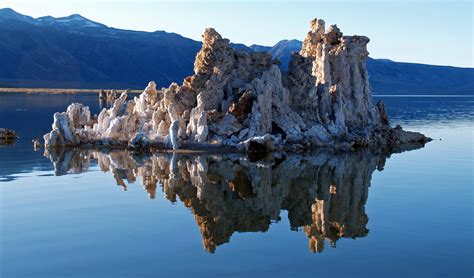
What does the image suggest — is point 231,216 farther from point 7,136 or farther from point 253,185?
point 7,136

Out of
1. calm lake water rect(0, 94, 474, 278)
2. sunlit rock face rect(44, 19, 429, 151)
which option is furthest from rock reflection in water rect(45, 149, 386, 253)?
sunlit rock face rect(44, 19, 429, 151)

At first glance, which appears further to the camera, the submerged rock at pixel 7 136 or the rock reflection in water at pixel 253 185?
the submerged rock at pixel 7 136

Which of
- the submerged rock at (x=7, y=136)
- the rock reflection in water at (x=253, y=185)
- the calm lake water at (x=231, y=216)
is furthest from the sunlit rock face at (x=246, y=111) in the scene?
the submerged rock at (x=7, y=136)

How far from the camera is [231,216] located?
2381 cm

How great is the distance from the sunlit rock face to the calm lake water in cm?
327

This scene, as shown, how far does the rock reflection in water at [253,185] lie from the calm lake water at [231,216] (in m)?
0.07

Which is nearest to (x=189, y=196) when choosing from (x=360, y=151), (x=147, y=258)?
(x=147, y=258)

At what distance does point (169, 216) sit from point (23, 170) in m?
12.6

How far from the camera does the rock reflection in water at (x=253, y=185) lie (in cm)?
2272

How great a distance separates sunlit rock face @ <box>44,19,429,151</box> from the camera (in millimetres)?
42188

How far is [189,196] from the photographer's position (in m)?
27.1

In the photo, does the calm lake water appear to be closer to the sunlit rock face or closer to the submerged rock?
the sunlit rock face

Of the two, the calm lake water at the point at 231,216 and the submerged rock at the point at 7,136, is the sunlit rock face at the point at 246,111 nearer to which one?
the calm lake water at the point at 231,216

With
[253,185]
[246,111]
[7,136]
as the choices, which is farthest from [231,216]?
[7,136]
